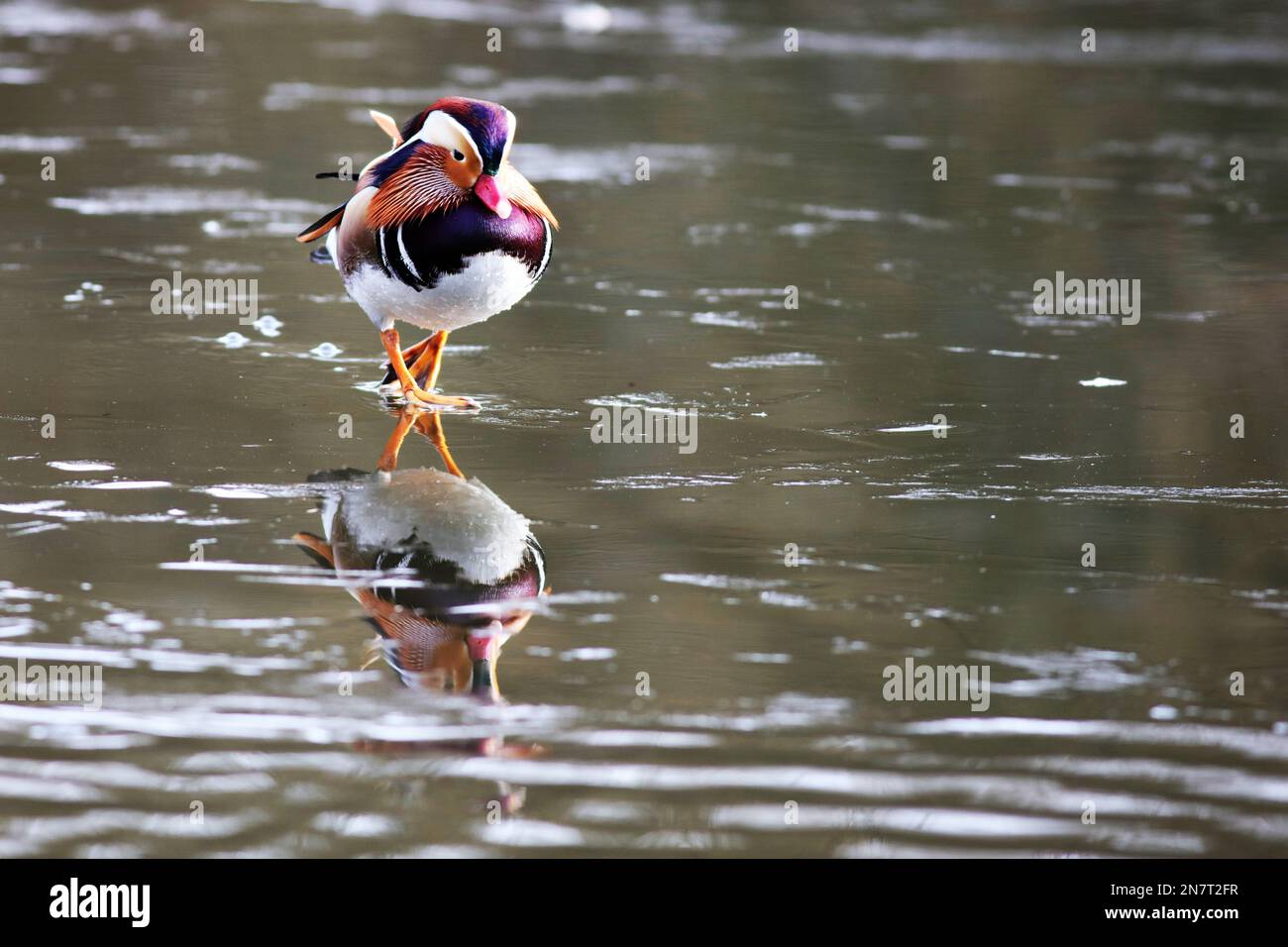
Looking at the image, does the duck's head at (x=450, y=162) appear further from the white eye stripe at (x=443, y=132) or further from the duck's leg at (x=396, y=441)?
the duck's leg at (x=396, y=441)

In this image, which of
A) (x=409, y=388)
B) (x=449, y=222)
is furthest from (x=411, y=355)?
(x=449, y=222)

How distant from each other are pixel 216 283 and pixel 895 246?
344 centimetres

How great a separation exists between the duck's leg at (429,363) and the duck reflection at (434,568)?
77 cm

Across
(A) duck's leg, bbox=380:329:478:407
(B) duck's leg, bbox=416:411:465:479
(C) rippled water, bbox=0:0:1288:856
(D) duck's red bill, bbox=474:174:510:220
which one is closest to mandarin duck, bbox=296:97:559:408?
(D) duck's red bill, bbox=474:174:510:220

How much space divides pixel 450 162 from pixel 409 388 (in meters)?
0.92

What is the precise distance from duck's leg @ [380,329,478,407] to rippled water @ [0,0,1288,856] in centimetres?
14

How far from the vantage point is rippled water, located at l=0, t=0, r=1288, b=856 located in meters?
3.58

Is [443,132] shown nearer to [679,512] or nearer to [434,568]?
[679,512]

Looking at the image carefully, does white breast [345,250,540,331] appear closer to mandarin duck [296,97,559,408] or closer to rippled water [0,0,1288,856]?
mandarin duck [296,97,559,408]

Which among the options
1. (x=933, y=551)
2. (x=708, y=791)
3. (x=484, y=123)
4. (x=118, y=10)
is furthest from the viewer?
(x=118, y=10)

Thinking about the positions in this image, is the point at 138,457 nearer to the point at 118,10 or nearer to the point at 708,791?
the point at 708,791
